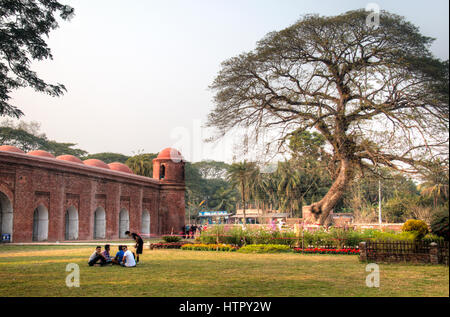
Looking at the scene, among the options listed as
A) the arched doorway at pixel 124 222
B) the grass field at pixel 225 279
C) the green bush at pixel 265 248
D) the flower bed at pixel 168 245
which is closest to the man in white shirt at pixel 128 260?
the grass field at pixel 225 279

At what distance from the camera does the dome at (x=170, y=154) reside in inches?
1184

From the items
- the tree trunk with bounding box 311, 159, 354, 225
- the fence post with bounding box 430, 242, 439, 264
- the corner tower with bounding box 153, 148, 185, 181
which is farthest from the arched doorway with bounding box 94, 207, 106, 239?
the fence post with bounding box 430, 242, 439, 264

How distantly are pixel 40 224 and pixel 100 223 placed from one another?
4.65m

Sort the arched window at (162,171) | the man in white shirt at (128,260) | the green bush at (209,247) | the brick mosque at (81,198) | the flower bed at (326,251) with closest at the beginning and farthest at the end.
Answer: the man in white shirt at (128,260), the flower bed at (326,251), the green bush at (209,247), the brick mosque at (81,198), the arched window at (162,171)

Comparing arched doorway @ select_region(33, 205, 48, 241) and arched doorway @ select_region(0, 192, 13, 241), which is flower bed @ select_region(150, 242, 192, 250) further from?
arched doorway @ select_region(33, 205, 48, 241)

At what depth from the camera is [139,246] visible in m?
12.8

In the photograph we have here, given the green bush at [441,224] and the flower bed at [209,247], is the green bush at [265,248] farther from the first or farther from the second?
the green bush at [441,224]

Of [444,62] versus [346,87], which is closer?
[444,62]

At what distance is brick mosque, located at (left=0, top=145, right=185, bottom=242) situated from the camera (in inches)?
746

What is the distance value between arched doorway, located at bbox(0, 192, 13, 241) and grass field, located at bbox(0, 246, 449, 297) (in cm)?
866

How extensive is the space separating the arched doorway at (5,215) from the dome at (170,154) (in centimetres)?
1256

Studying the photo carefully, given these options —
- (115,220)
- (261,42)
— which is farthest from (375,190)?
(261,42)

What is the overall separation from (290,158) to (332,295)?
11.9 metres
